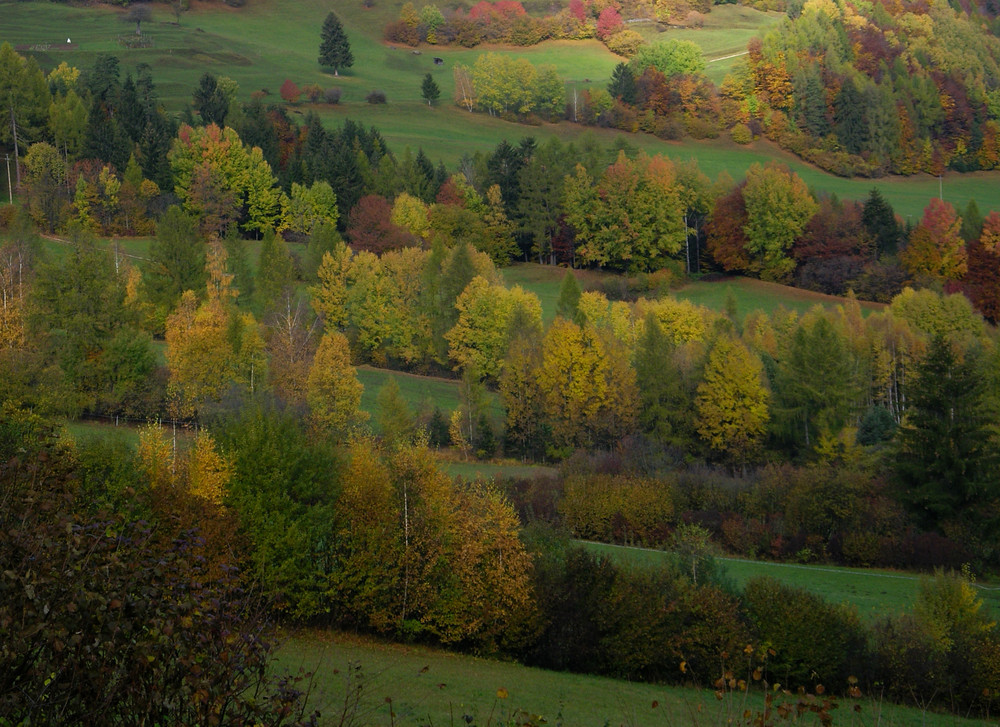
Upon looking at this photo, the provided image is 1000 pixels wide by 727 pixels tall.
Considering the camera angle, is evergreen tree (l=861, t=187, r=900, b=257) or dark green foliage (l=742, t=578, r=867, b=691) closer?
dark green foliage (l=742, t=578, r=867, b=691)

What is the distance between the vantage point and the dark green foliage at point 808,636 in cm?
3297

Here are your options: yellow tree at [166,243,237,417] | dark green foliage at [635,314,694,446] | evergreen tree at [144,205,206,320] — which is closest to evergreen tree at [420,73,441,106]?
evergreen tree at [144,205,206,320]

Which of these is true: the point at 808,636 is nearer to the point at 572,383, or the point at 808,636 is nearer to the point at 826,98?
the point at 572,383

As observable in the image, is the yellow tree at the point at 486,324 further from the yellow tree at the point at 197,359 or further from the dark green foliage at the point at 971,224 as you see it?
the dark green foliage at the point at 971,224

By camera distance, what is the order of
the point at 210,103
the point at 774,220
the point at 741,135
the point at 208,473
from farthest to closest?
1. the point at 741,135
2. the point at 210,103
3. the point at 774,220
4. the point at 208,473

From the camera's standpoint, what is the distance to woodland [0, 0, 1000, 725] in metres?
8.14

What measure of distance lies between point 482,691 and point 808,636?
12.9 metres

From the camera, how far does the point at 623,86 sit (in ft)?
448

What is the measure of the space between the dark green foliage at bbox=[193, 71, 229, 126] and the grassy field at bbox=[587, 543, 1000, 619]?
82.2 meters

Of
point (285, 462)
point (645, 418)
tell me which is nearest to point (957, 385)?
point (645, 418)

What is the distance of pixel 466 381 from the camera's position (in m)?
63.3

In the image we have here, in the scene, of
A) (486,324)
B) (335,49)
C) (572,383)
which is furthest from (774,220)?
(335,49)

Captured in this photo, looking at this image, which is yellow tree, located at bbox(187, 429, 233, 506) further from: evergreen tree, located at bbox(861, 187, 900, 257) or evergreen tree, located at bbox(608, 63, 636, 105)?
evergreen tree, located at bbox(608, 63, 636, 105)

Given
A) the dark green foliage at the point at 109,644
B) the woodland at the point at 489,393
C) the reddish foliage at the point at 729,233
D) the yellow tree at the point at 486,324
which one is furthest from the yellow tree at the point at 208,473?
the reddish foliage at the point at 729,233
